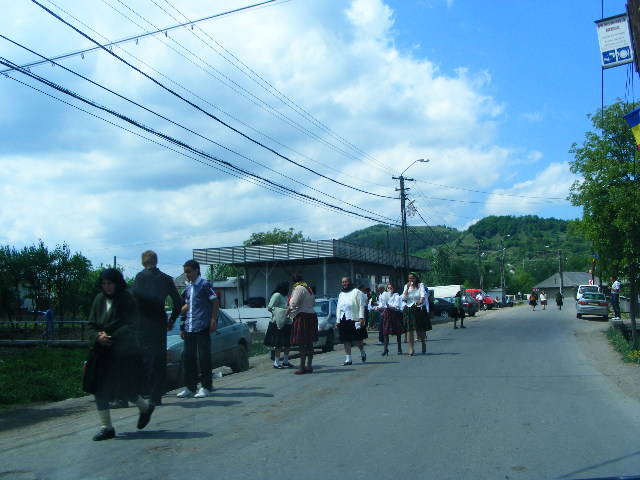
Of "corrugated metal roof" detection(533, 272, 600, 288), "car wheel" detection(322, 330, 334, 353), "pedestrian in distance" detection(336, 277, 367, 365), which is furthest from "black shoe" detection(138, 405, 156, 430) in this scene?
"corrugated metal roof" detection(533, 272, 600, 288)

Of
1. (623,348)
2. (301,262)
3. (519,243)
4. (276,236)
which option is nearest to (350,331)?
(623,348)

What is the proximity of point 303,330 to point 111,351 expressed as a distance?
521cm

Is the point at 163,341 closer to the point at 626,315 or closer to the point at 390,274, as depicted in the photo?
the point at 626,315

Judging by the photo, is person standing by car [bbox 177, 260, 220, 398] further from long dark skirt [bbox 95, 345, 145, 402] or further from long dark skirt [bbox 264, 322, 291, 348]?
long dark skirt [bbox 264, 322, 291, 348]

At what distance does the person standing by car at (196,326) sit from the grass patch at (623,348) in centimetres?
844

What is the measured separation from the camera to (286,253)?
41969mm

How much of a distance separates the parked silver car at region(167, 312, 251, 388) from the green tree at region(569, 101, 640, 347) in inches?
407

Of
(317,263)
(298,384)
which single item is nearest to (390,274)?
(317,263)

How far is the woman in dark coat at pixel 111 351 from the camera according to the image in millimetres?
6207

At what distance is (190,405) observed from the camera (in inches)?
325

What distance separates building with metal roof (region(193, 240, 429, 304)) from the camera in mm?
41281

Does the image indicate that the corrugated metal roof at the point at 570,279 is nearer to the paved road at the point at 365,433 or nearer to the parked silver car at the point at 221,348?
the parked silver car at the point at 221,348

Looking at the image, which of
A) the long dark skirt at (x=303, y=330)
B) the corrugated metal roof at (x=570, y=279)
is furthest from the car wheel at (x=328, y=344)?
the corrugated metal roof at (x=570, y=279)

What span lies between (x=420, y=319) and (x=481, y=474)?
30.0 feet
